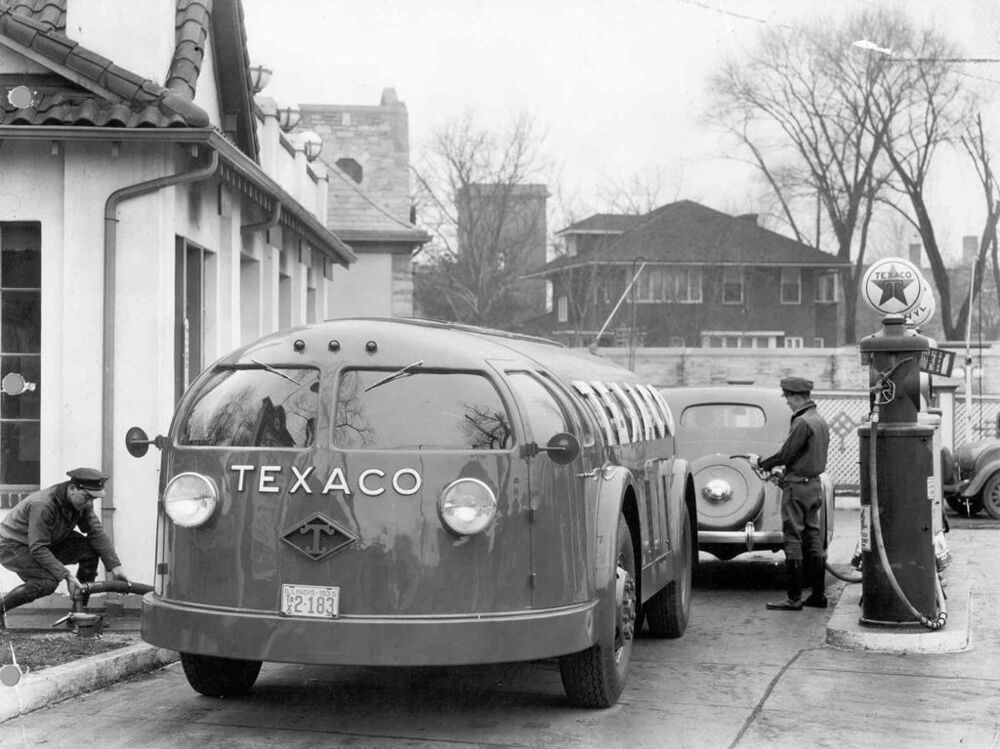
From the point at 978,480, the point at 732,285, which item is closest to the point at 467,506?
the point at 978,480

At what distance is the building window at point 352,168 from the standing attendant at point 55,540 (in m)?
29.6

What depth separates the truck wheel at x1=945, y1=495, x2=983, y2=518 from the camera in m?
23.2

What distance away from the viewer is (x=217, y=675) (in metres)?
8.10

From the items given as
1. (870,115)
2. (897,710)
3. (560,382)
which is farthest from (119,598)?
(870,115)

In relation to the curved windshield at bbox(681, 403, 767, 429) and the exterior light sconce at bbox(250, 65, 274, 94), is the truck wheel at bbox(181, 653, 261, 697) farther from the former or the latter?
the exterior light sconce at bbox(250, 65, 274, 94)

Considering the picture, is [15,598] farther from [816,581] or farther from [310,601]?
[816,581]

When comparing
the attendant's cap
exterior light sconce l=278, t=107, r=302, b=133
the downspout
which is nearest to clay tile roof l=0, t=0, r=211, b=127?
the downspout

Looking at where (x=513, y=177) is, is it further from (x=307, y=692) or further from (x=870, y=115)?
(x=307, y=692)

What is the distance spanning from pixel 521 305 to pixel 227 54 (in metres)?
48.6

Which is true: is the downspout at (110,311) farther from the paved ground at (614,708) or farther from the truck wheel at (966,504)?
the truck wheel at (966,504)

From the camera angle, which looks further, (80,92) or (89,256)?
(80,92)

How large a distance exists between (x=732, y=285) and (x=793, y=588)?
5280cm

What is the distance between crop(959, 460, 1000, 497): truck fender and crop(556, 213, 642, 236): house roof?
35.4 metres

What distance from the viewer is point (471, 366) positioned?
740 cm
